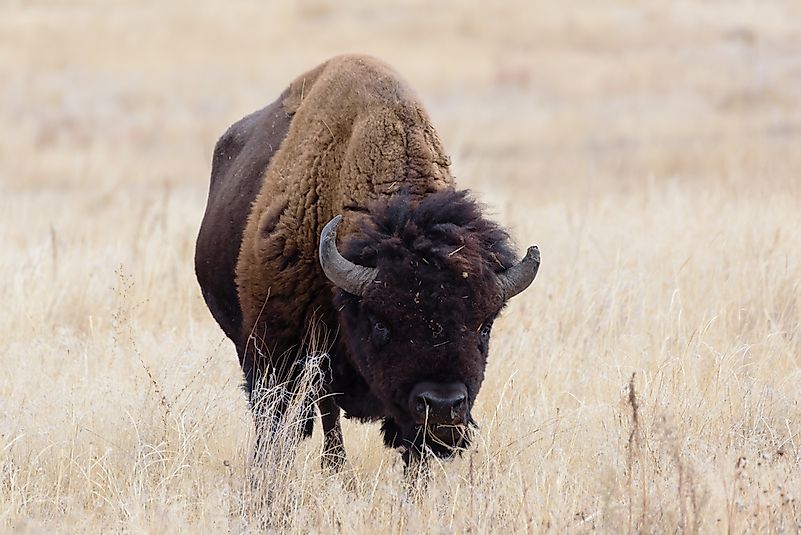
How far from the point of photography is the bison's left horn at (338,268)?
4645 mm

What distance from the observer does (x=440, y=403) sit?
436cm

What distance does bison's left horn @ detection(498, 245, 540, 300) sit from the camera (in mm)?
4723

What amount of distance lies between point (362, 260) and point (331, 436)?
1.21 metres

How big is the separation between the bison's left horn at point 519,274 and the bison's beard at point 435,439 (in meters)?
0.56

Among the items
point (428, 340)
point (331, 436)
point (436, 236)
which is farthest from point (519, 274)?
point (331, 436)

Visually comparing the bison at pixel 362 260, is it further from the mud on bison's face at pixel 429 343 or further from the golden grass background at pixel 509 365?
the golden grass background at pixel 509 365

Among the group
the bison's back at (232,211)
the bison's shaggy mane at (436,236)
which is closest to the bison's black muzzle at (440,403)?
the bison's shaggy mane at (436,236)

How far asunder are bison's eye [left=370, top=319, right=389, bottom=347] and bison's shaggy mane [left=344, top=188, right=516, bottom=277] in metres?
0.25

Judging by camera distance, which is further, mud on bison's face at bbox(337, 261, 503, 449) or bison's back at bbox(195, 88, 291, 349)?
bison's back at bbox(195, 88, 291, 349)

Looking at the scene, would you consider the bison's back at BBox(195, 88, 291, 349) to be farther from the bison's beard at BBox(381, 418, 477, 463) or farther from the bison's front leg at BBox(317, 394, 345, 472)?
the bison's beard at BBox(381, 418, 477, 463)

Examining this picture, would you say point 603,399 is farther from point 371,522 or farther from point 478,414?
point 371,522

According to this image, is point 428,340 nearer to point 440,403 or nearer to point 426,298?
point 426,298

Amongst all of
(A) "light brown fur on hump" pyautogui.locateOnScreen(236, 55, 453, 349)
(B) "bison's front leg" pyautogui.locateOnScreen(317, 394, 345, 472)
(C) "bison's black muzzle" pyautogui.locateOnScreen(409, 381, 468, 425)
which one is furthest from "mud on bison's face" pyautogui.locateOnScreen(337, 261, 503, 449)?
(B) "bison's front leg" pyautogui.locateOnScreen(317, 394, 345, 472)

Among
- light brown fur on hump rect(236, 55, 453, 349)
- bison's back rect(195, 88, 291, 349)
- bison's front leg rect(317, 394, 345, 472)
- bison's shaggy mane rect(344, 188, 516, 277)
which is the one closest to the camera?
A: bison's shaggy mane rect(344, 188, 516, 277)
